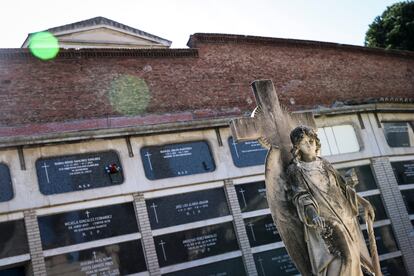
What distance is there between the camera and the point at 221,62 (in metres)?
13.7

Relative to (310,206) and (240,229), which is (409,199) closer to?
(240,229)

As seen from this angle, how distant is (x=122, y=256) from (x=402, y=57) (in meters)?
12.7

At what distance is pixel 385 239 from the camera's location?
12320 millimetres

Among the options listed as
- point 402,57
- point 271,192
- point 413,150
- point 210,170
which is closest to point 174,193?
point 210,170

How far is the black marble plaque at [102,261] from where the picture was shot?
895cm

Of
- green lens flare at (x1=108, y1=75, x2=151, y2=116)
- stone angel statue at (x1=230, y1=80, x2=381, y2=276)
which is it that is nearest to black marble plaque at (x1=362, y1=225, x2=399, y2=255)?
green lens flare at (x1=108, y1=75, x2=151, y2=116)

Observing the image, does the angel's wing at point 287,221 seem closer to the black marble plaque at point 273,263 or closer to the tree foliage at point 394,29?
the black marble plaque at point 273,263

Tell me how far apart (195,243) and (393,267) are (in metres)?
5.15

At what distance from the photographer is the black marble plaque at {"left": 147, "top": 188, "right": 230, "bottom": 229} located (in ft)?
33.1

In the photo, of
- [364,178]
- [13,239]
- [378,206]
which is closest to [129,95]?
[13,239]

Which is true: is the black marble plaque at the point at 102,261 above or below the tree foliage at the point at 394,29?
below

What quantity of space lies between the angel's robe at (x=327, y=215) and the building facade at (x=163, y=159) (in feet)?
18.0

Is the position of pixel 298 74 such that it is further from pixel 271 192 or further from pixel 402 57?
pixel 271 192

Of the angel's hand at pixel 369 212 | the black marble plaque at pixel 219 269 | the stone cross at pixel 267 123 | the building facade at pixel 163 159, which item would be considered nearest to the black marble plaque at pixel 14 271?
the building facade at pixel 163 159
